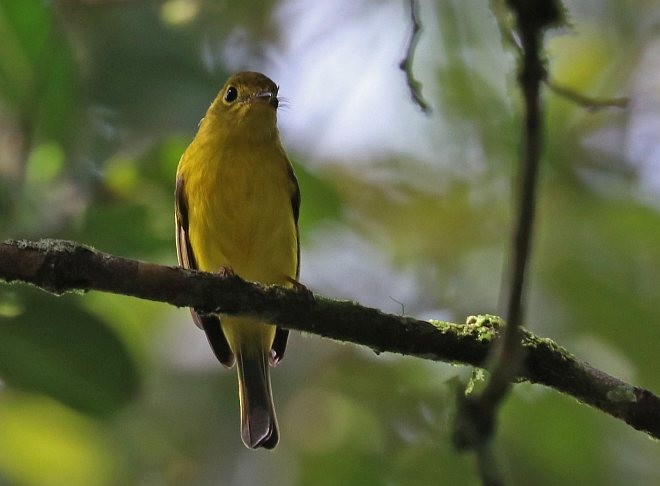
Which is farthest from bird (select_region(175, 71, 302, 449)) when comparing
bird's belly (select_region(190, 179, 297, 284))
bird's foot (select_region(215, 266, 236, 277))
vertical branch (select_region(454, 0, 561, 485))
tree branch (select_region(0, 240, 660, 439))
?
vertical branch (select_region(454, 0, 561, 485))

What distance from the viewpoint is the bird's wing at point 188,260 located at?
4.41 m

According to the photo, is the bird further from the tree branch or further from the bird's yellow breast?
the tree branch

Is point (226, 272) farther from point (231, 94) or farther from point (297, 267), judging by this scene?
point (231, 94)

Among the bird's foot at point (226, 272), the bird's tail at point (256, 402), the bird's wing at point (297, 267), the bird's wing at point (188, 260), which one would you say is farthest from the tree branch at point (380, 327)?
the bird's tail at point (256, 402)

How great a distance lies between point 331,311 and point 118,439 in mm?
2941

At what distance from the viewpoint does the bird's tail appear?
14.9ft

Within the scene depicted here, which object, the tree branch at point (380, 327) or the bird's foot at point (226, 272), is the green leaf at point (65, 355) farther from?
the tree branch at point (380, 327)

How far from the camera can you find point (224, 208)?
4363 millimetres

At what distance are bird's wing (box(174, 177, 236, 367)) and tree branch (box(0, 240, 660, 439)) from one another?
4.38ft

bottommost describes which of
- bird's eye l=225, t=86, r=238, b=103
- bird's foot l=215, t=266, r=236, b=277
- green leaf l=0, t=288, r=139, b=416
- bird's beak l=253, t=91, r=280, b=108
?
green leaf l=0, t=288, r=139, b=416

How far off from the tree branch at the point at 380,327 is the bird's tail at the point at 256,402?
1.69m

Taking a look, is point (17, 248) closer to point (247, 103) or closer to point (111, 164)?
point (111, 164)

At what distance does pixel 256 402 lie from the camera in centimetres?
475

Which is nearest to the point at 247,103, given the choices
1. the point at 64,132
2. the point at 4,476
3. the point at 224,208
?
the point at 224,208
